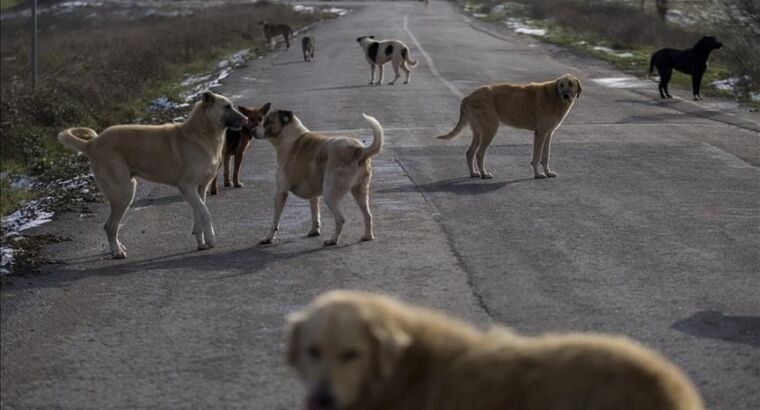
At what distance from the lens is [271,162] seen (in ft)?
55.3

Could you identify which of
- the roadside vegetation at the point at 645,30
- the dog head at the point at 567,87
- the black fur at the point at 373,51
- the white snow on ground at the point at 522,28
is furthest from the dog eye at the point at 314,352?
the white snow on ground at the point at 522,28

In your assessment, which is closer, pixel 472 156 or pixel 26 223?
pixel 26 223

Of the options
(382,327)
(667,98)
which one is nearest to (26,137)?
(667,98)

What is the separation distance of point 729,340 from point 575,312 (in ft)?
3.56

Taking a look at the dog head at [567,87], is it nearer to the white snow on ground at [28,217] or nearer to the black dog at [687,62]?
the white snow on ground at [28,217]

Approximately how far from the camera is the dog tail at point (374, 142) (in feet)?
35.0

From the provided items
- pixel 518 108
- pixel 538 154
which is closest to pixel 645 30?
pixel 518 108

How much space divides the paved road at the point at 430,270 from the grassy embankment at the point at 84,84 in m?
3.67

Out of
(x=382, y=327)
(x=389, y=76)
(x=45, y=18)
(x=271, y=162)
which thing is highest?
(x=382, y=327)

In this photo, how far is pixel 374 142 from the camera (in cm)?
1084

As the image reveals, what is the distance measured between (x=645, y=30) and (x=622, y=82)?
17212mm

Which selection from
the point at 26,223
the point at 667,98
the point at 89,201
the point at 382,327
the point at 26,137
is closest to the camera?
the point at 382,327

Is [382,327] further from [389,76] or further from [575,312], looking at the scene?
[389,76]

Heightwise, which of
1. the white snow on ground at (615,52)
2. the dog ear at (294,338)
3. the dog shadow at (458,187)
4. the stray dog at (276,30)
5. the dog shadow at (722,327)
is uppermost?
the dog ear at (294,338)
